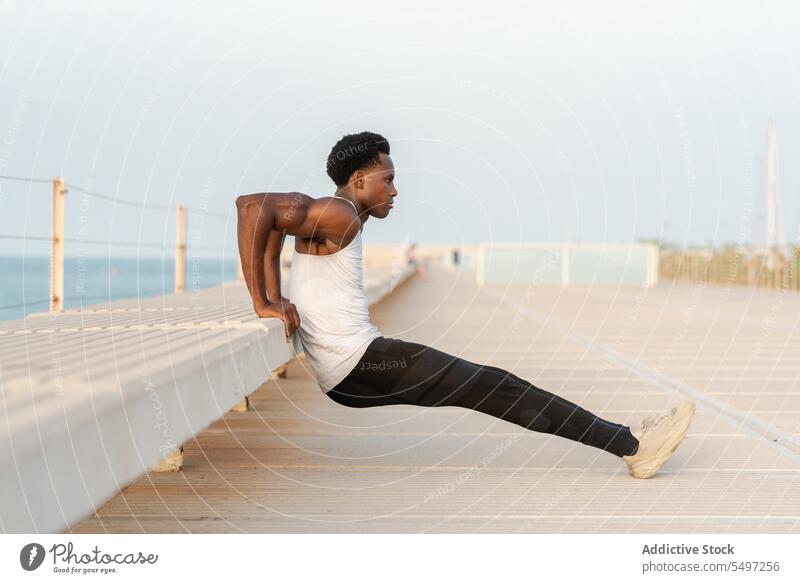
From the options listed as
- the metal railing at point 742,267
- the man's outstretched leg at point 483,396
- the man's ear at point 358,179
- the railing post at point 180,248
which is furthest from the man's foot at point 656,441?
the metal railing at point 742,267

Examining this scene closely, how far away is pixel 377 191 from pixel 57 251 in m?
3.47

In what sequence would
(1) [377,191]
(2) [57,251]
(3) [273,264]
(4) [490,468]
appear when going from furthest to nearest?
(2) [57,251], (4) [490,468], (1) [377,191], (3) [273,264]

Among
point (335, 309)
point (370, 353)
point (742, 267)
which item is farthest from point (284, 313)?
point (742, 267)

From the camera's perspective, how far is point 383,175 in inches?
144

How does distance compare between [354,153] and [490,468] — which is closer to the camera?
[354,153]

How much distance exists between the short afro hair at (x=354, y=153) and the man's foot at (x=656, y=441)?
1.22 metres

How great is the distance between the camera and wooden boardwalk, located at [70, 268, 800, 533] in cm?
304

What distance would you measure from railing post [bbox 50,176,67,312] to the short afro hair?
309cm

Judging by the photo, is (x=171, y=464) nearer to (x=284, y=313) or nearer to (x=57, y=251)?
(x=284, y=313)

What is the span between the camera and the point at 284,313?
3572 mm

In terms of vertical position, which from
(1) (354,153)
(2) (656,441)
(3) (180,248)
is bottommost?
(2) (656,441)

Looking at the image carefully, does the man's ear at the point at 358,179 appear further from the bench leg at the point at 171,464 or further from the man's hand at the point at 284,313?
the bench leg at the point at 171,464
